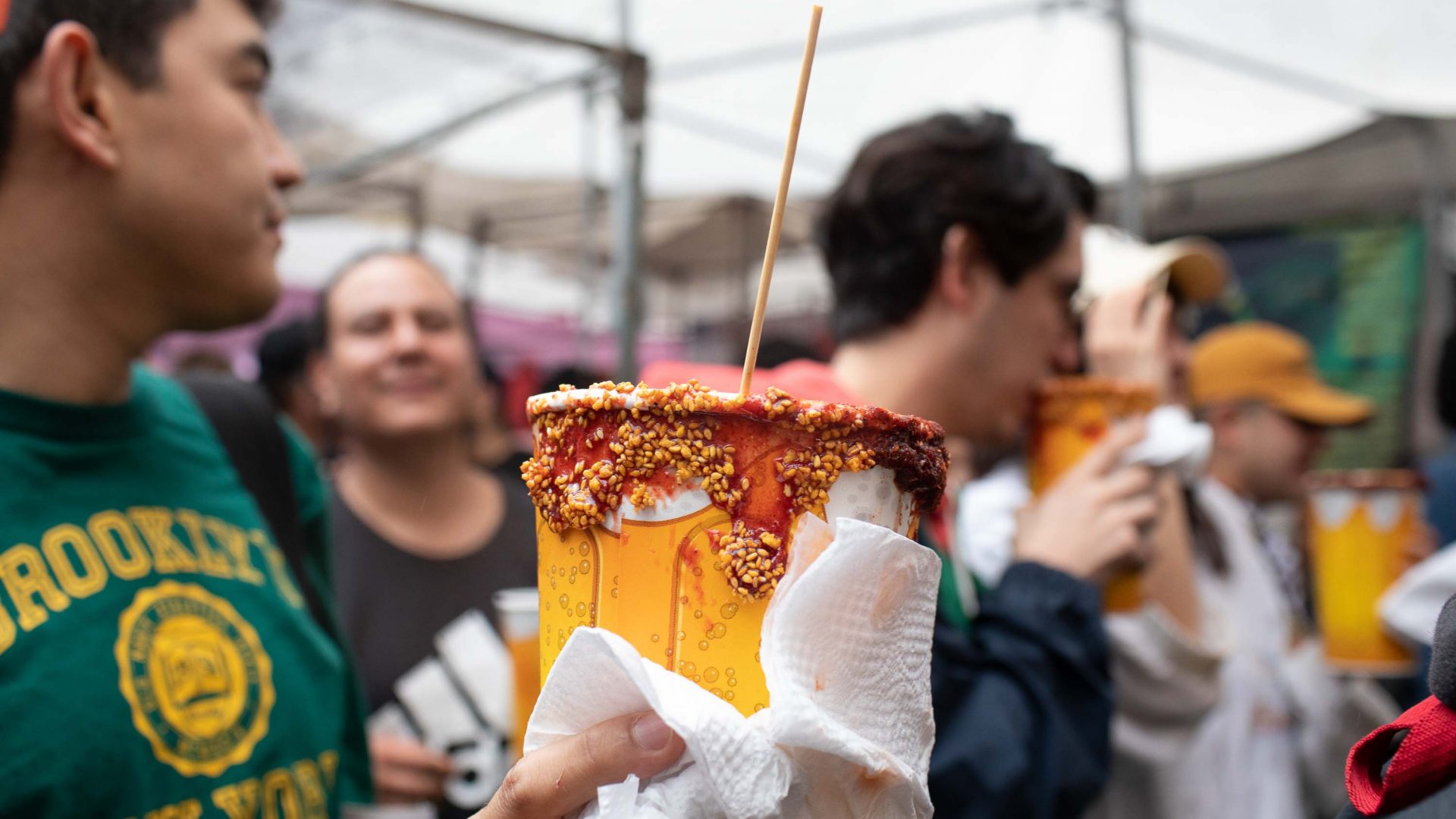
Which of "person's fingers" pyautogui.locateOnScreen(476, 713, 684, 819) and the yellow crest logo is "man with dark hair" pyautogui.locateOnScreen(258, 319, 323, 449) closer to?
the yellow crest logo

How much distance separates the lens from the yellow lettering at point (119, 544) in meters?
1.35

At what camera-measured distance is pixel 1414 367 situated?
4344mm

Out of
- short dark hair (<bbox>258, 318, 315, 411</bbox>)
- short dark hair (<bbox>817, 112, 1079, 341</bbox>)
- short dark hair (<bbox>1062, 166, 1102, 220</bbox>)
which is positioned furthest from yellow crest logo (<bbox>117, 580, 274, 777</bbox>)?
short dark hair (<bbox>258, 318, 315, 411</bbox>)

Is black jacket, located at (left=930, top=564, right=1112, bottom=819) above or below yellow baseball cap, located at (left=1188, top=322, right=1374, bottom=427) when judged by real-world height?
below

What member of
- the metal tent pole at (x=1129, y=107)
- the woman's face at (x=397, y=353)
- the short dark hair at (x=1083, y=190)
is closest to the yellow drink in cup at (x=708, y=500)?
the short dark hair at (x=1083, y=190)

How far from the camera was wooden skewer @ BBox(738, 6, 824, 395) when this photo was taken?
75cm

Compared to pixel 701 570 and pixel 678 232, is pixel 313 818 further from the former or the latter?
pixel 678 232

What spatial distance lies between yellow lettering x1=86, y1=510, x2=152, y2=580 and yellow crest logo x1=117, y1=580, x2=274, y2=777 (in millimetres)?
30

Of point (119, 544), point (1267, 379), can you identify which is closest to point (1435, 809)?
point (119, 544)

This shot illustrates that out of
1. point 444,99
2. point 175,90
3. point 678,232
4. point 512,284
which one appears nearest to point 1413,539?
point 175,90

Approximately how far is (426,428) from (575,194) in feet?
13.5

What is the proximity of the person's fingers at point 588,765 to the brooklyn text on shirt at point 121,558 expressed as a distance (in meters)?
0.74

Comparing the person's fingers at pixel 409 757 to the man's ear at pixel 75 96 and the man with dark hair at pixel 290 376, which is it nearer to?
the man's ear at pixel 75 96

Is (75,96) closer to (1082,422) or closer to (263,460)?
(263,460)
